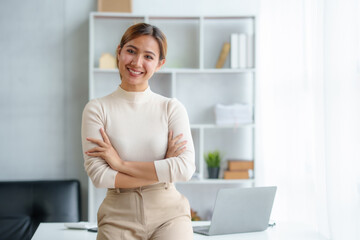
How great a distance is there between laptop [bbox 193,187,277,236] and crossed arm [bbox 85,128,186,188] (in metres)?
0.43

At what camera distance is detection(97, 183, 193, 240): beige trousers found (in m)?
1.64

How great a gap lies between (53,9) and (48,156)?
124cm

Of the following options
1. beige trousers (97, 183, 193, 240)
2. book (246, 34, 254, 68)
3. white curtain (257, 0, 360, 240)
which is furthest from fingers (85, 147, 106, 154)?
book (246, 34, 254, 68)

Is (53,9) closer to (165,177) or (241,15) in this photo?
(241,15)

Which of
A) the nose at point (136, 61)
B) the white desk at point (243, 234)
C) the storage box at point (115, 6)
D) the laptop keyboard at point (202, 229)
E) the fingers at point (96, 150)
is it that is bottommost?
the white desk at point (243, 234)

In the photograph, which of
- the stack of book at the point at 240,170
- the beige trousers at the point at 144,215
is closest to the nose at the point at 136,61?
the beige trousers at the point at 144,215

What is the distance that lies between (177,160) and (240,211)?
0.53 metres

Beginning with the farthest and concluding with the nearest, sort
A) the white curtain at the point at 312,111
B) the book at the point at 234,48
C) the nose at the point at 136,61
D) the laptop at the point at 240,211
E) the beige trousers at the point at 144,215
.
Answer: the book at the point at 234,48, the white curtain at the point at 312,111, the laptop at the point at 240,211, the nose at the point at 136,61, the beige trousers at the point at 144,215

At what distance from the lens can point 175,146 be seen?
174 cm

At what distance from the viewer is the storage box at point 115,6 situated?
12.0 feet

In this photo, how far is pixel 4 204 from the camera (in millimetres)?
3490

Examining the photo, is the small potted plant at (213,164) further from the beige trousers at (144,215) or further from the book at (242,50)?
the beige trousers at (144,215)

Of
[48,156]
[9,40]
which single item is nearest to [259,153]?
[48,156]

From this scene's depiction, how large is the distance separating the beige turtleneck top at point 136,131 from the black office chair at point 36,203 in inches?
76.0
